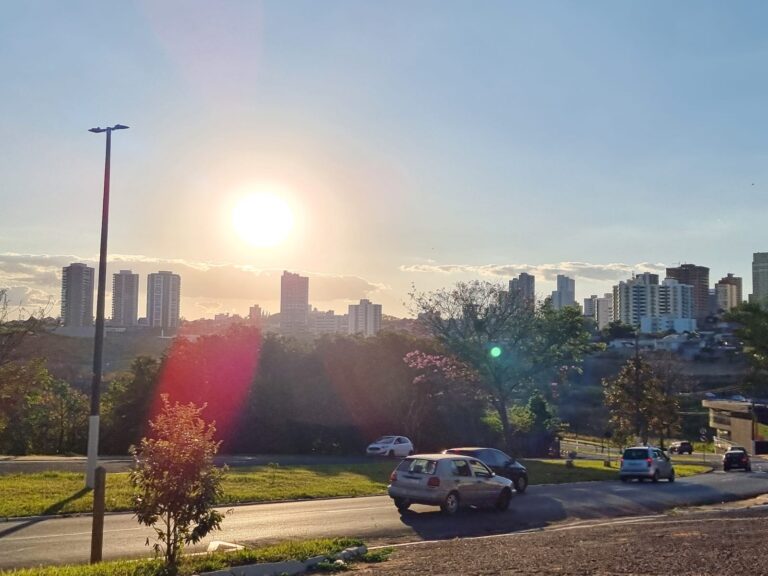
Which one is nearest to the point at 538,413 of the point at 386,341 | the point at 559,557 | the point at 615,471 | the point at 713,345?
the point at 386,341

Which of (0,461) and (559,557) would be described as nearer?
(559,557)

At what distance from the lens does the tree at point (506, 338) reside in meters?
38.5

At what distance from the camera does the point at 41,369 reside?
1997 cm

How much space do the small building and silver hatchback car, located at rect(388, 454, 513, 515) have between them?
6179 centimetres

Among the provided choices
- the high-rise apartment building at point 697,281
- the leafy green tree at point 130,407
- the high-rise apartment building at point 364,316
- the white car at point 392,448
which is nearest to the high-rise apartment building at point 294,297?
the high-rise apartment building at point 364,316

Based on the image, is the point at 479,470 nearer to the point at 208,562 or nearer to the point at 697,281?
the point at 208,562

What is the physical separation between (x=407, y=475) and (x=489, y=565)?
8.26 meters

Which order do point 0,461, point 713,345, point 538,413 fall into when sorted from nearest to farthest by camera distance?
point 0,461, point 538,413, point 713,345

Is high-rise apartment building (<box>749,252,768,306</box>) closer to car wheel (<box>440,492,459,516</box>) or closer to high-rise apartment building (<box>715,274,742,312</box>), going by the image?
high-rise apartment building (<box>715,274,742,312</box>)

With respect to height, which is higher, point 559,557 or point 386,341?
→ point 386,341

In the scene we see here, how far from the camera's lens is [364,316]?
543ft

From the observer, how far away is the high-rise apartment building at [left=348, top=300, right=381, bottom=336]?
15535 centimetres

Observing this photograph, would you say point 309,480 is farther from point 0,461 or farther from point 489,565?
point 489,565

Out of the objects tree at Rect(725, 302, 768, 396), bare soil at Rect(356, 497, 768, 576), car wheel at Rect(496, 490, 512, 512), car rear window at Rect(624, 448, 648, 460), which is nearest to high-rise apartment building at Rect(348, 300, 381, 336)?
car rear window at Rect(624, 448, 648, 460)
